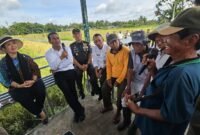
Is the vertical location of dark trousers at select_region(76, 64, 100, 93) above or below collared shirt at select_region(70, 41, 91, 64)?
below

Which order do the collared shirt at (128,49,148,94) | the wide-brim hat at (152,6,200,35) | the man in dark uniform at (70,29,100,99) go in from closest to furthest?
the wide-brim hat at (152,6,200,35) → the collared shirt at (128,49,148,94) → the man in dark uniform at (70,29,100,99)

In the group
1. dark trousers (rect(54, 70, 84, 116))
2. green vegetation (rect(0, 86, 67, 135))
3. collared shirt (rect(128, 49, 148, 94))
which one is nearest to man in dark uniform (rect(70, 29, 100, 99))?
dark trousers (rect(54, 70, 84, 116))

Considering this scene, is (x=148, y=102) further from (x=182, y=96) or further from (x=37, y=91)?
(x=37, y=91)

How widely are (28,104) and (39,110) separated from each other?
29 cm

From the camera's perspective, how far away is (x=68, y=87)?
436cm

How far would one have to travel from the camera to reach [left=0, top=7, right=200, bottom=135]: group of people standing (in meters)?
1.37

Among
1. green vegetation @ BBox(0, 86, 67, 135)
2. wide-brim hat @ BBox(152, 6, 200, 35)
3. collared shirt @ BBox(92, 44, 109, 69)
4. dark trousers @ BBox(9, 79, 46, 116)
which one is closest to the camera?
wide-brim hat @ BBox(152, 6, 200, 35)

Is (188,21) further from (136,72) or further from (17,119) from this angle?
(17,119)

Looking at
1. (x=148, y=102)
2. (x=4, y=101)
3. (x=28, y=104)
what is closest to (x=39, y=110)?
(x=28, y=104)

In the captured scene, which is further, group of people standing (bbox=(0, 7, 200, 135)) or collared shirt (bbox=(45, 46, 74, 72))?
collared shirt (bbox=(45, 46, 74, 72))

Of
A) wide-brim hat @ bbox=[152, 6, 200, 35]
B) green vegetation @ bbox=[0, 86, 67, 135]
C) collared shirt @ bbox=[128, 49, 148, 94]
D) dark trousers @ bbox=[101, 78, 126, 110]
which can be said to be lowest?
green vegetation @ bbox=[0, 86, 67, 135]

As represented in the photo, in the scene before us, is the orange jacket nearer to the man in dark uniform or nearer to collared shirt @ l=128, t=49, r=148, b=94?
collared shirt @ l=128, t=49, r=148, b=94

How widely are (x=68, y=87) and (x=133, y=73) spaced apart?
4.36ft

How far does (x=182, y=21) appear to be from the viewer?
1384 millimetres
